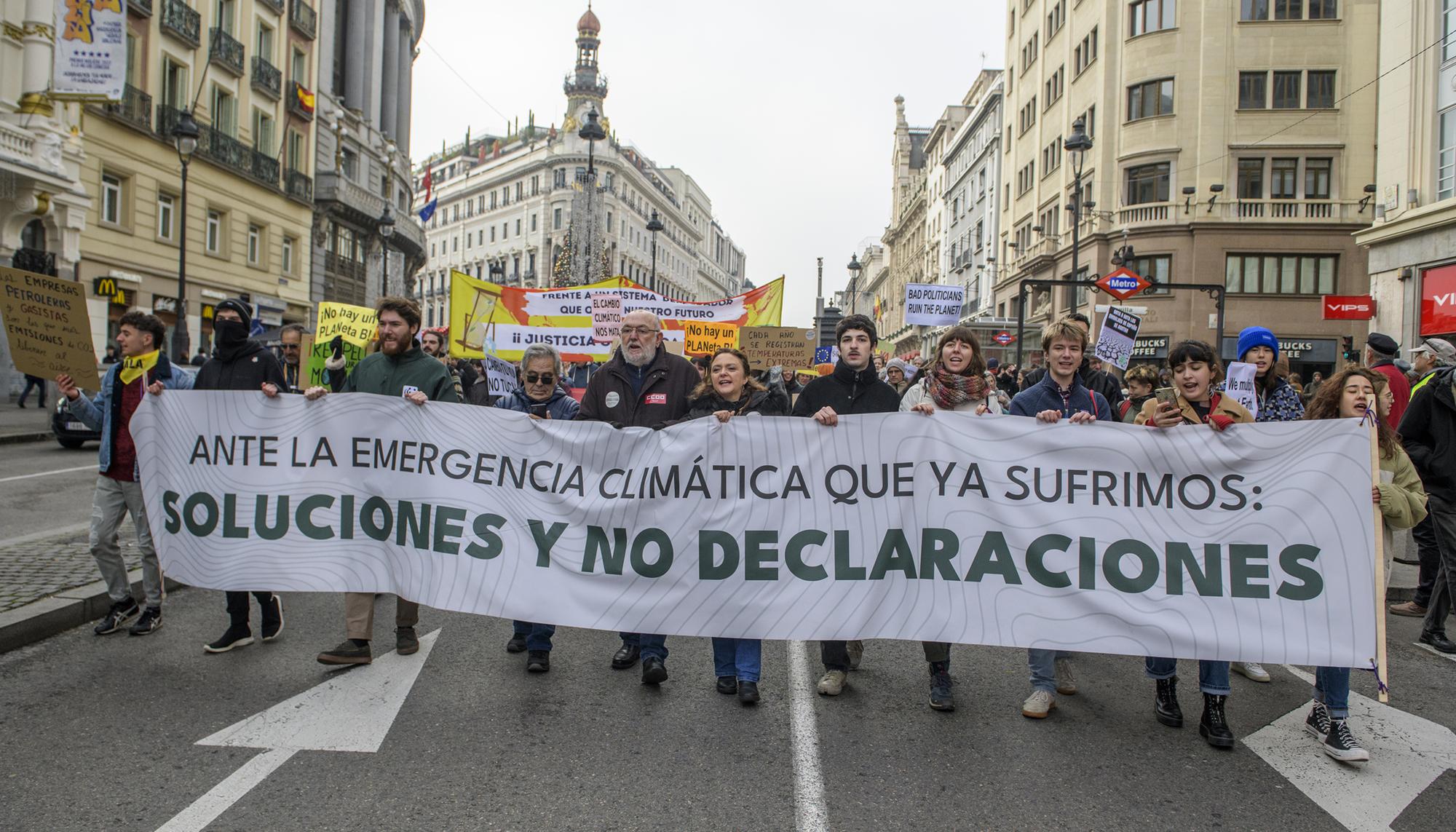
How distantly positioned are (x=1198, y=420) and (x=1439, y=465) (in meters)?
2.42

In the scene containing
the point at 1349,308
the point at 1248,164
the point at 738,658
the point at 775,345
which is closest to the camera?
the point at 738,658

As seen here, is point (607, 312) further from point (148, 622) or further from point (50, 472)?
point (50, 472)

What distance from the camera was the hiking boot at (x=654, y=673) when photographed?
482 cm

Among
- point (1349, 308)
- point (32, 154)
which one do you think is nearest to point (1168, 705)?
point (1349, 308)

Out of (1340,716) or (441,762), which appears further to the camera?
(1340,716)

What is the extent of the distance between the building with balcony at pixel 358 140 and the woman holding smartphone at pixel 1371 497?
35.5 m

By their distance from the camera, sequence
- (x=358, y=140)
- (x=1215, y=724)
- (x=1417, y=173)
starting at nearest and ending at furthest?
1. (x=1215, y=724)
2. (x=1417, y=173)
3. (x=358, y=140)

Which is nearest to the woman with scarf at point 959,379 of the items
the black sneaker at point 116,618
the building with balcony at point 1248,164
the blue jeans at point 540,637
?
the blue jeans at point 540,637

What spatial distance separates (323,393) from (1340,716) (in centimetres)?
509

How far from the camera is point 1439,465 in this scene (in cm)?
585

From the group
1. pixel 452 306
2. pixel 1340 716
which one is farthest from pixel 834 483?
pixel 452 306

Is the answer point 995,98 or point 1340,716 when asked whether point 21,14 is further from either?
point 995,98

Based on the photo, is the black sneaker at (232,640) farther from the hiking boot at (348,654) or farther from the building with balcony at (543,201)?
the building with balcony at (543,201)

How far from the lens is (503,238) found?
10919 centimetres
